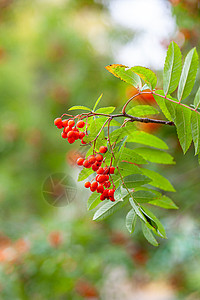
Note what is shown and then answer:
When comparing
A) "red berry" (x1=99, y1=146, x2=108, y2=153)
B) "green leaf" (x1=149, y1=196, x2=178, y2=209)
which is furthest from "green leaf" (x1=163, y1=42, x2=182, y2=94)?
"green leaf" (x1=149, y1=196, x2=178, y2=209)

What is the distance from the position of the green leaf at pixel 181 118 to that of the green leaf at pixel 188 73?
3 cm

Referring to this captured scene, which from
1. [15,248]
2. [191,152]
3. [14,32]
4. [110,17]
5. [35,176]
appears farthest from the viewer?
[14,32]

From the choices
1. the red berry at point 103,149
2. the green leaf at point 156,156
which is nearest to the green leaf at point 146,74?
the red berry at point 103,149

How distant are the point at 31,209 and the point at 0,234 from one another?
1.78 meters

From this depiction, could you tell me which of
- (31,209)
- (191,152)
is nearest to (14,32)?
(31,209)

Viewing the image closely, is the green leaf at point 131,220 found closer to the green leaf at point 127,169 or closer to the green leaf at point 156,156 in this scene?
the green leaf at point 127,169

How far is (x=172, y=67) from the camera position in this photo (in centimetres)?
62

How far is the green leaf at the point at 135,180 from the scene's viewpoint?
0.70 m

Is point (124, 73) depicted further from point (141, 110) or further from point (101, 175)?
point (101, 175)

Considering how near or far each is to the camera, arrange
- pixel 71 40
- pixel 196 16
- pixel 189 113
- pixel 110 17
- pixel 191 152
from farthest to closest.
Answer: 1. pixel 71 40
2. pixel 110 17
3. pixel 191 152
4. pixel 196 16
5. pixel 189 113

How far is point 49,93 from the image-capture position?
171 inches

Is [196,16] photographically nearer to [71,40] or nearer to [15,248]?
[15,248]

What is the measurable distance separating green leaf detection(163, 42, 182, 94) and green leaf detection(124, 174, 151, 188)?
0.19 m

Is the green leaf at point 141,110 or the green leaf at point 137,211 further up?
the green leaf at point 141,110
